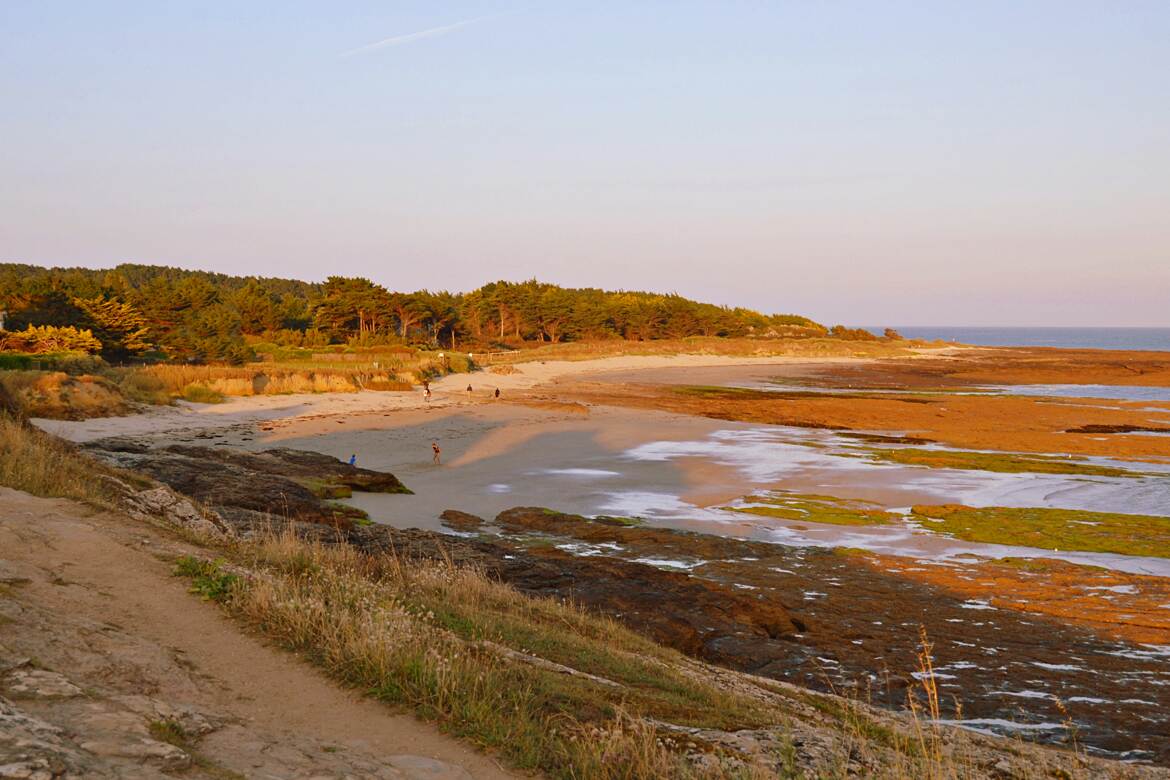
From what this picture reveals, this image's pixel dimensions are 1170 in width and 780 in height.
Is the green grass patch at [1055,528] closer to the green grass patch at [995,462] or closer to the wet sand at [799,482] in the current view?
the wet sand at [799,482]

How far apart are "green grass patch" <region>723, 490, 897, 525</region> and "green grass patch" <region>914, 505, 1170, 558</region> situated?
1297 mm

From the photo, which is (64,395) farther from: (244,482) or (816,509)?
Result: (816,509)

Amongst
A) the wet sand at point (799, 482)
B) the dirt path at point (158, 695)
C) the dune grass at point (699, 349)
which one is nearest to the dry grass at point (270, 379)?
the wet sand at point (799, 482)

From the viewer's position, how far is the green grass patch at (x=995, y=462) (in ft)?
97.5

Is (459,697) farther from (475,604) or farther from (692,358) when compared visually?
(692,358)

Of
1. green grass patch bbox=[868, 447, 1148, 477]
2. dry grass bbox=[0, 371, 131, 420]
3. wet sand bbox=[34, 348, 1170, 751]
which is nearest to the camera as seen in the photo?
wet sand bbox=[34, 348, 1170, 751]

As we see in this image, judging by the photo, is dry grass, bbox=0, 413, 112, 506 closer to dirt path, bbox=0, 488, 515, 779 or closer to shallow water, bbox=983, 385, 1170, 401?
dirt path, bbox=0, 488, 515, 779

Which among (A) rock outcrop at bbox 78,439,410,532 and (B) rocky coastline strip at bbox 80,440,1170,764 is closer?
(B) rocky coastline strip at bbox 80,440,1170,764

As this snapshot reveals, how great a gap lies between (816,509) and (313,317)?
85.5 metres

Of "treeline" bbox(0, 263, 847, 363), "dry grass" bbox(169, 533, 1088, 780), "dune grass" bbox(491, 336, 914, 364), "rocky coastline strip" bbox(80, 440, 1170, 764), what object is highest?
"treeline" bbox(0, 263, 847, 363)

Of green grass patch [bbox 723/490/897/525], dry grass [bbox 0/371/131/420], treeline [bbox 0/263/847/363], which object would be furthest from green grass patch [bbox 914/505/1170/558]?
treeline [bbox 0/263/847/363]

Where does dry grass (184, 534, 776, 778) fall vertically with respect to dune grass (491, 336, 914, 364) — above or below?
below

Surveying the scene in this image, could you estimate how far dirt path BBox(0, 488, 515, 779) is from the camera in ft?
14.9

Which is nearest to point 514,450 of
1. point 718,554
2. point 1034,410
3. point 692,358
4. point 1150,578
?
point 718,554
